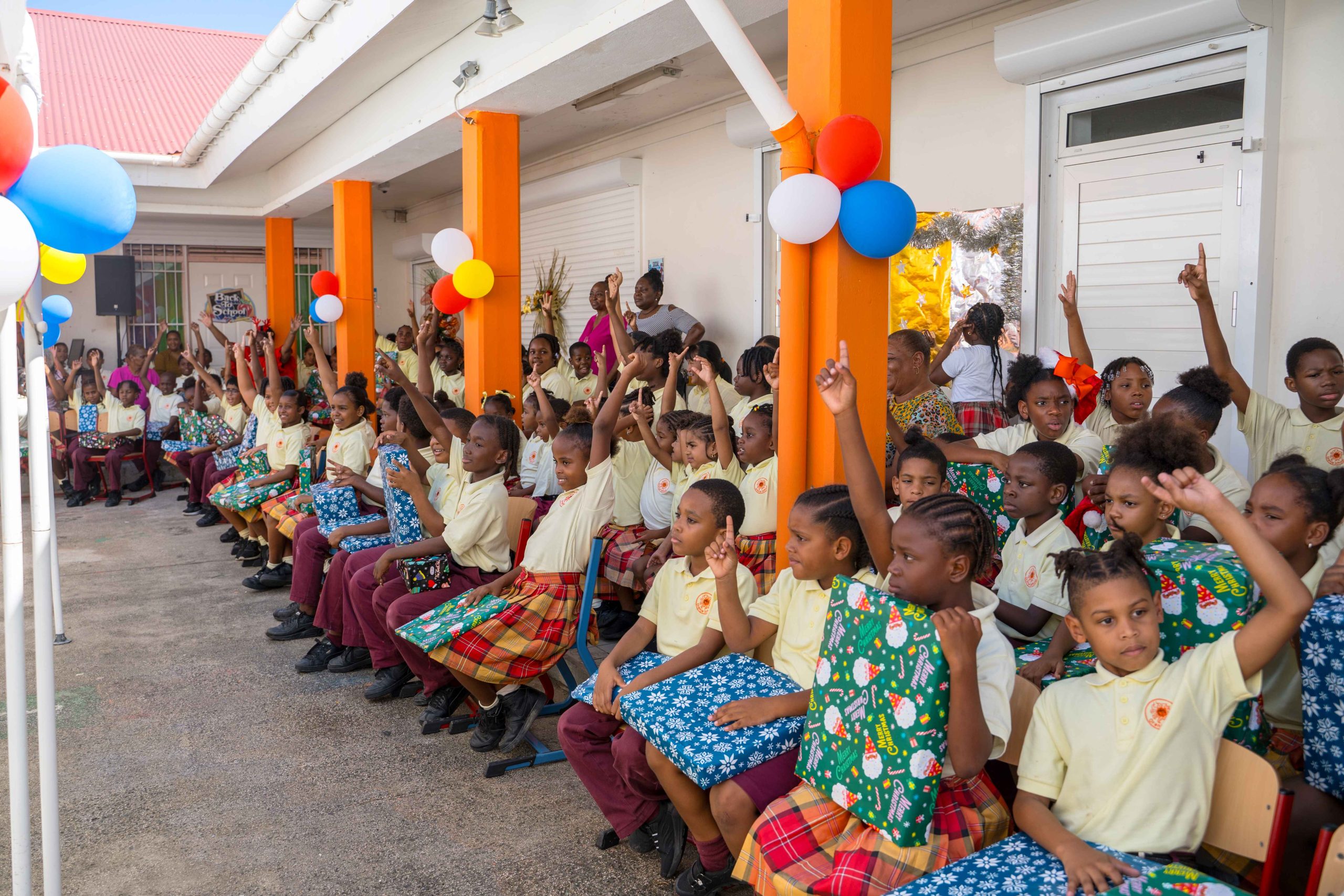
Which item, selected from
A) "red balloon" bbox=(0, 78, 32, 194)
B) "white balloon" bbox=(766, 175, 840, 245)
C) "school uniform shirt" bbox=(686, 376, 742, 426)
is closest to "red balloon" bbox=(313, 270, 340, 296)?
"school uniform shirt" bbox=(686, 376, 742, 426)

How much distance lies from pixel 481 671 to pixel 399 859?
727mm

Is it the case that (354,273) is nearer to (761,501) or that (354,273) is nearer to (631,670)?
(761,501)

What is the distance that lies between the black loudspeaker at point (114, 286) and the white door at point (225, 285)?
0.86 metres

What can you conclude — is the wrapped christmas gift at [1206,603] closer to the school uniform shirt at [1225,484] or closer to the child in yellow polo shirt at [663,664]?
the school uniform shirt at [1225,484]

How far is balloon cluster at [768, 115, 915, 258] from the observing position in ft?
9.97

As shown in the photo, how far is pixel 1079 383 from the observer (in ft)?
12.3

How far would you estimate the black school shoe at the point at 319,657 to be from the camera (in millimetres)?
4656

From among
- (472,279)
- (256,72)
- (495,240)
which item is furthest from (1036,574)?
(256,72)

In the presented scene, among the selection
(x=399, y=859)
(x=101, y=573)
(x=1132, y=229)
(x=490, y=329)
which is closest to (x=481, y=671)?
(x=399, y=859)

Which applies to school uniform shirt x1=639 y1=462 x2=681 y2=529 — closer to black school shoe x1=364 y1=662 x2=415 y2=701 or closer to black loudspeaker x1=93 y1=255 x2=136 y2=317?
black school shoe x1=364 y1=662 x2=415 y2=701

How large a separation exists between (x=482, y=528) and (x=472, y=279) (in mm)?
2498

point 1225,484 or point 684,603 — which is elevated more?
point 1225,484

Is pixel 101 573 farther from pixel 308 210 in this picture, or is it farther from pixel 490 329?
pixel 308 210

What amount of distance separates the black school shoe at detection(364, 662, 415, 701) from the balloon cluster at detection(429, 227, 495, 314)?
2.58 m
